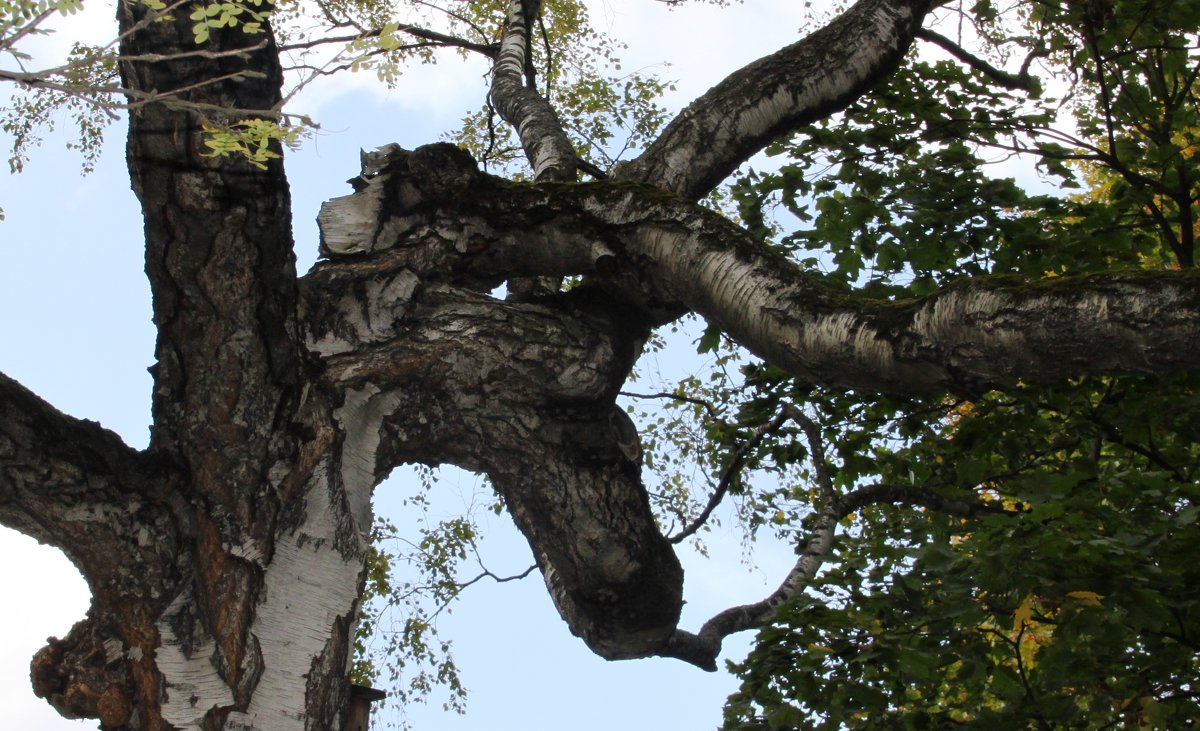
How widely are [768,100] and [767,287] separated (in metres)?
1.88

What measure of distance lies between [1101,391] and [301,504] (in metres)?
4.76

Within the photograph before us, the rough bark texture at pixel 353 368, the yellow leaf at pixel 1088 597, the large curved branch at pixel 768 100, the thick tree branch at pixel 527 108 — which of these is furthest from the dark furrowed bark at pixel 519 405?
the thick tree branch at pixel 527 108

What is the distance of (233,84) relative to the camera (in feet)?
11.7

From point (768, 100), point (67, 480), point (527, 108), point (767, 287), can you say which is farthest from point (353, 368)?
point (527, 108)

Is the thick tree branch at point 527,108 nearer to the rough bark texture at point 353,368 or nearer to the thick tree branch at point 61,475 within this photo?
the rough bark texture at point 353,368

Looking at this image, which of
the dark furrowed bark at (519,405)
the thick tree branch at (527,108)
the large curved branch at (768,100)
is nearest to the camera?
the dark furrowed bark at (519,405)

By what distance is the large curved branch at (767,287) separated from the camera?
3.04 meters

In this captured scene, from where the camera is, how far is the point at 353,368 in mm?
3965

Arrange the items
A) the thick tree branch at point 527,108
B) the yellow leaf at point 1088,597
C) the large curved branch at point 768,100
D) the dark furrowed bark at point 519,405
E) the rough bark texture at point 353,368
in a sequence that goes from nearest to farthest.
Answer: the rough bark texture at point 353,368 < the yellow leaf at point 1088,597 < the dark furrowed bark at point 519,405 < the large curved branch at point 768,100 < the thick tree branch at point 527,108

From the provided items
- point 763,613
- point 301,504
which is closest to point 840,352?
point 301,504

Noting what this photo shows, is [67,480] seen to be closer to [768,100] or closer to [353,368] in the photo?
[353,368]

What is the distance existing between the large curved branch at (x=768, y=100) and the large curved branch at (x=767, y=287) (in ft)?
2.84

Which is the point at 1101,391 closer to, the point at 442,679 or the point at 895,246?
the point at 895,246

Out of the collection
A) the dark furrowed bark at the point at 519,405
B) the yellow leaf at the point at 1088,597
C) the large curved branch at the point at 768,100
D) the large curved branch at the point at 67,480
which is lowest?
the yellow leaf at the point at 1088,597
